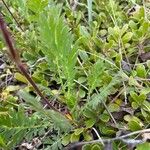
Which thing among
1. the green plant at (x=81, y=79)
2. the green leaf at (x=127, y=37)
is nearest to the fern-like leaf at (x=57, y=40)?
the green plant at (x=81, y=79)

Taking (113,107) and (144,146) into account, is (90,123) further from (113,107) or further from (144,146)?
(144,146)

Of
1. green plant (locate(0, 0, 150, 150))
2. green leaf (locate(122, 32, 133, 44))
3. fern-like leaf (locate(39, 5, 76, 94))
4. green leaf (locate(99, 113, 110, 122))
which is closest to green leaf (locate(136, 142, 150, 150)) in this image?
green plant (locate(0, 0, 150, 150))

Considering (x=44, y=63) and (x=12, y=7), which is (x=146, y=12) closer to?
(x=44, y=63)

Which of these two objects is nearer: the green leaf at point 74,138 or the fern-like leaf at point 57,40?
the fern-like leaf at point 57,40

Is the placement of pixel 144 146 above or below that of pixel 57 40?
below

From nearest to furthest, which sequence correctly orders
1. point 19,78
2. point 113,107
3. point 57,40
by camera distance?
point 57,40 → point 113,107 → point 19,78

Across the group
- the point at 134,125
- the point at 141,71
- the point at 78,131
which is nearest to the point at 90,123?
the point at 78,131

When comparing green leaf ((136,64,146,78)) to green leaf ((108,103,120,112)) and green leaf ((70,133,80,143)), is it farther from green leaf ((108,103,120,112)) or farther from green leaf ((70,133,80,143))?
green leaf ((70,133,80,143))

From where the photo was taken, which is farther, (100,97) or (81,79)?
(81,79)

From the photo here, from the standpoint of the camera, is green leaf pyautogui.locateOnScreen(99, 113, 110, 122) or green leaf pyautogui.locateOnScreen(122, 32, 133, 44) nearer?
green leaf pyautogui.locateOnScreen(99, 113, 110, 122)

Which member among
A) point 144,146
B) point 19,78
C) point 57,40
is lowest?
point 144,146

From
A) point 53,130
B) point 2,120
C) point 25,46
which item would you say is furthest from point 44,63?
point 2,120

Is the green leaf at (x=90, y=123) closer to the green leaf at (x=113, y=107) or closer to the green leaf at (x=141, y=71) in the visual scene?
the green leaf at (x=113, y=107)
